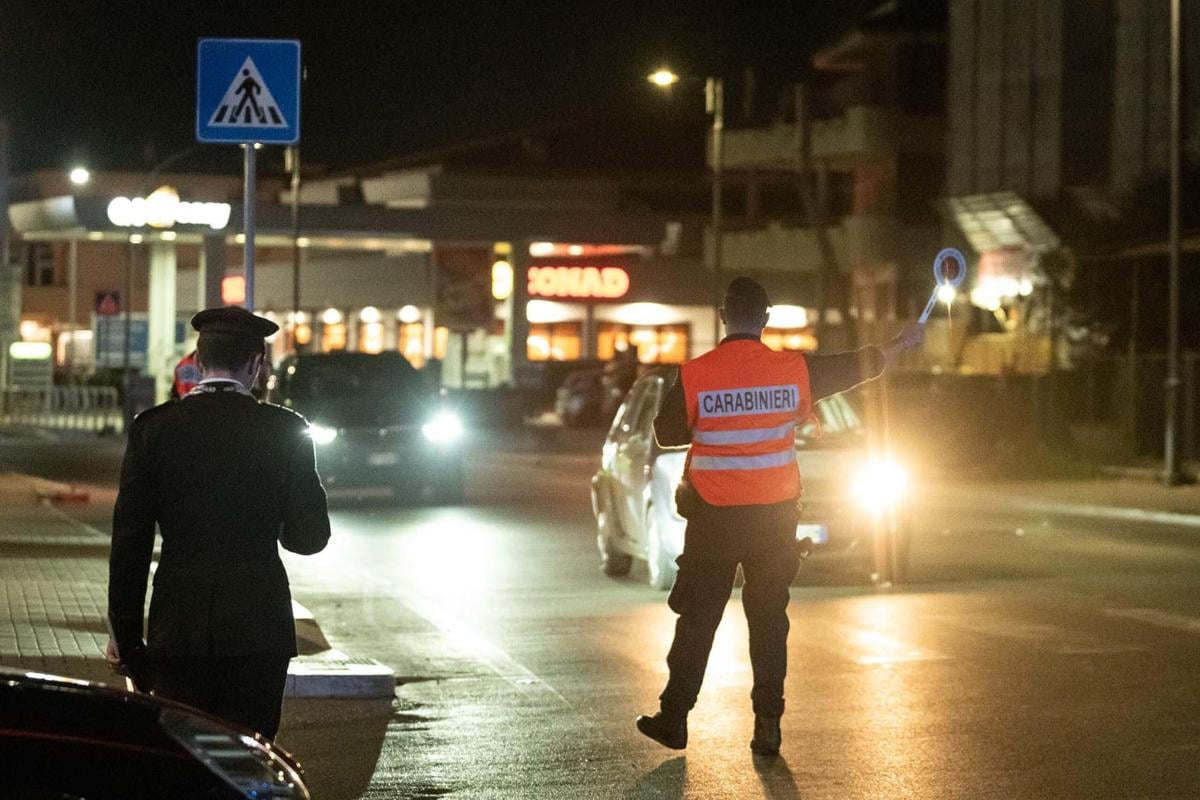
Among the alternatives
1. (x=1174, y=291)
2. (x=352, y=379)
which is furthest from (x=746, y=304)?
(x=1174, y=291)

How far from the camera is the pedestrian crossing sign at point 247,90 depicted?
12.1 meters

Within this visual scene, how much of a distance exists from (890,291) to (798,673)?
54.3 metres

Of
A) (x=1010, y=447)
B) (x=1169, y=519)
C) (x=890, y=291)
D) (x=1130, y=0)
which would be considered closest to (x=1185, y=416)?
(x=1010, y=447)

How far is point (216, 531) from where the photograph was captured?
5980 mm

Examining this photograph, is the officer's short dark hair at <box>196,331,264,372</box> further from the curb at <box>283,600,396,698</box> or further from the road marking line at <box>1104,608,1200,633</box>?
the road marking line at <box>1104,608,1200,633</box>

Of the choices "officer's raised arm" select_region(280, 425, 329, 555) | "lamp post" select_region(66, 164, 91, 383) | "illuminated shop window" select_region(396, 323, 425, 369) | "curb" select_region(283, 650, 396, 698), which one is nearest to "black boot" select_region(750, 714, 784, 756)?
"curb" select_region(283, 650, 396, 698)

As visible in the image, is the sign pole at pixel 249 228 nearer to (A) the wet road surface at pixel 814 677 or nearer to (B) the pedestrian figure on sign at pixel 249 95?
(B) the pedestrian figure on sign at pixel 249 95

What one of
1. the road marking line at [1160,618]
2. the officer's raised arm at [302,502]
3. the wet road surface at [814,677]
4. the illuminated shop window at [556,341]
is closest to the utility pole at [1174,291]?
the wet road surface at [814,677]

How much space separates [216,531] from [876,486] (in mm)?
10645

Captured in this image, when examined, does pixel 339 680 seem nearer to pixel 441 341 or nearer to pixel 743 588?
pixel 743 588

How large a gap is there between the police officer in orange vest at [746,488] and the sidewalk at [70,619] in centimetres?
190

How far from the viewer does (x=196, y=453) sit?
6004 mm

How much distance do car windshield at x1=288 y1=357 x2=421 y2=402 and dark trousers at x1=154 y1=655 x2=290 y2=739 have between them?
20.2 meters

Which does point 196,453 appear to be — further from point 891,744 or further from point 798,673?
point 798,673
